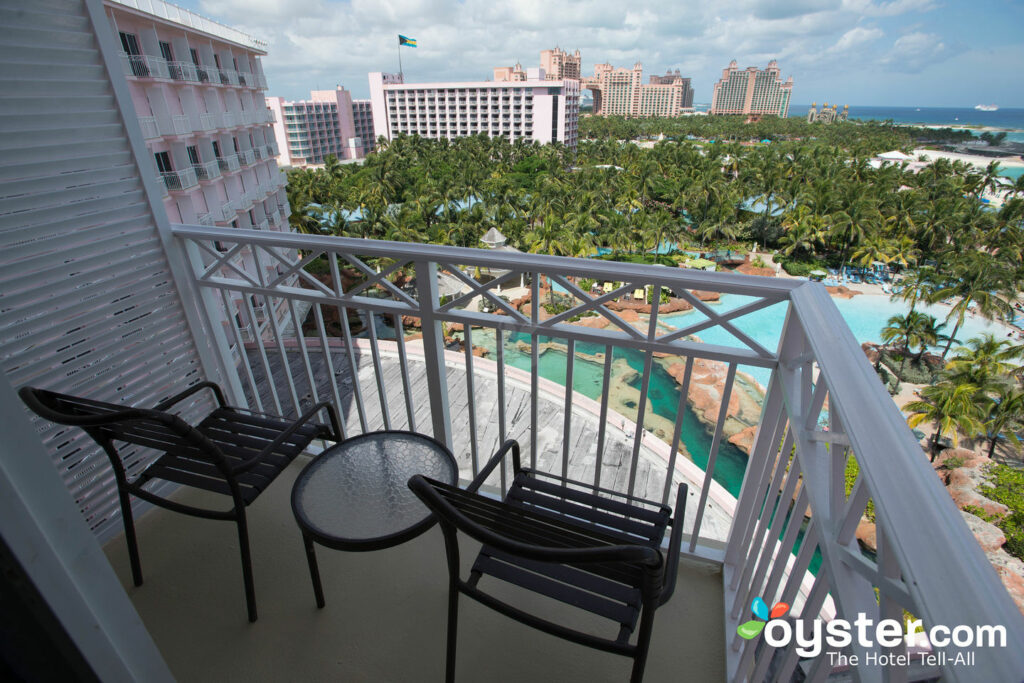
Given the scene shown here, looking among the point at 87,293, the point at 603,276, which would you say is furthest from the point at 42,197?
the point at 603,276

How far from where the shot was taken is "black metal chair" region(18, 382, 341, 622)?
135cm

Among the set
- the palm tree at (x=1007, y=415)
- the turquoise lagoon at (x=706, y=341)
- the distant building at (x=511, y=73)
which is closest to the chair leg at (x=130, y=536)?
the turquoise lagoon at (x=706, y=341)

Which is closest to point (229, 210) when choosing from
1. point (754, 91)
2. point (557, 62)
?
point (557, 62)

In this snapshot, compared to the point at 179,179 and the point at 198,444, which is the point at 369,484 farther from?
the point at 179,179

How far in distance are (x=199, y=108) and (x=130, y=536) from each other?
1398 cm

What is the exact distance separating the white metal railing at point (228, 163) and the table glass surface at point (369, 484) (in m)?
14.2

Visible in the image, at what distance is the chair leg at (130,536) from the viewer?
1722 millimetres

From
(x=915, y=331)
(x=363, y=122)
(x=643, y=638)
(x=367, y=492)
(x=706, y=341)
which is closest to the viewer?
(x=643, y=638)

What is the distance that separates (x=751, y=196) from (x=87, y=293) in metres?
29.3

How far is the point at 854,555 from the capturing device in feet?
2.59

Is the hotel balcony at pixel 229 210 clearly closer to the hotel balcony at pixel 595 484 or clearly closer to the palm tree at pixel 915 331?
the hotel balcony at pixel 595 484

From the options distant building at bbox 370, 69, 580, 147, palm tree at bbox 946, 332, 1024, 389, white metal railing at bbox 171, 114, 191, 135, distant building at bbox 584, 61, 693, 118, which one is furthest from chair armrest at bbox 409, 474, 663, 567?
distant building at bbox 584, 61, 693, 118

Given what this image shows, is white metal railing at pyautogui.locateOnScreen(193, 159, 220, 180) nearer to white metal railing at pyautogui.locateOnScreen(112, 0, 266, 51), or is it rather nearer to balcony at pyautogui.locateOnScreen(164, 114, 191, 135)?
balcony at pyautogui.locateOnScreen(164, 114, 191, 135)

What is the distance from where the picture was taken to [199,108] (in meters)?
12.4
